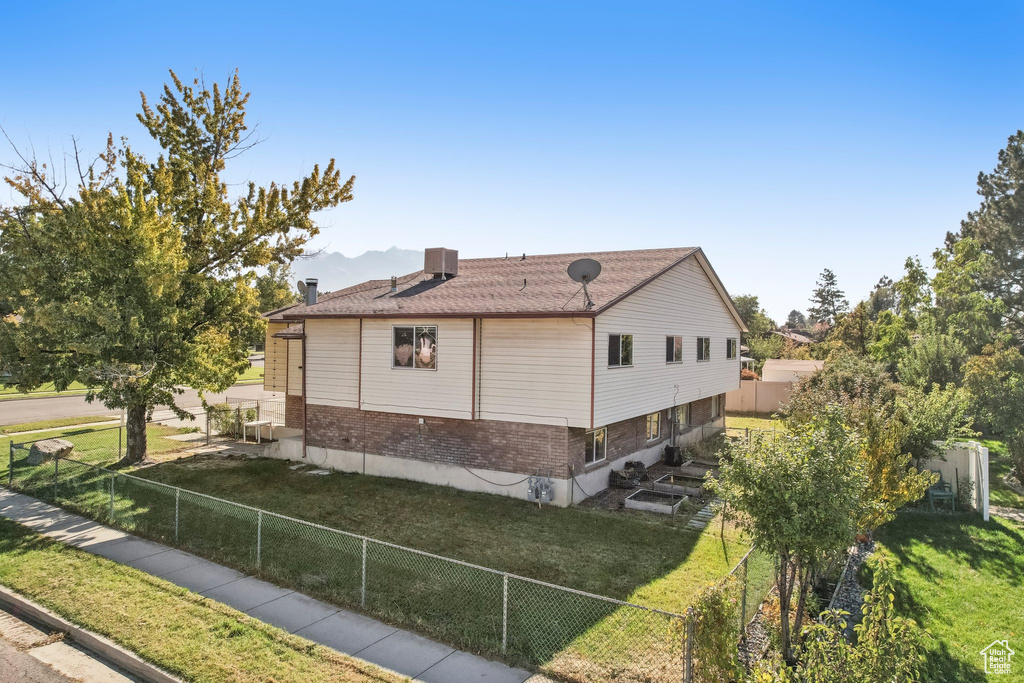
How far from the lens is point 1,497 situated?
15242 mm

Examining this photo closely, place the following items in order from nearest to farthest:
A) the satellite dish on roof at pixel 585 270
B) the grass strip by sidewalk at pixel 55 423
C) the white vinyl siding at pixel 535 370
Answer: the white vinyl siding at pixel 535 370, the satellite dish on roof at pixel 585 270, the grass strip by sidewalk at pixel 55 423

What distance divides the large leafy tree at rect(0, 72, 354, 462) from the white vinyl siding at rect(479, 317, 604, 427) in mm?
9013

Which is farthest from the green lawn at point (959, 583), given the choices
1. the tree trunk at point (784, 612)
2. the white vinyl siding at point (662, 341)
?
the white vinyl siding at point (662, 341)

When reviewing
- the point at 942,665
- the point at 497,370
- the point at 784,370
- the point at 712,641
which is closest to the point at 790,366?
the point at 784,370

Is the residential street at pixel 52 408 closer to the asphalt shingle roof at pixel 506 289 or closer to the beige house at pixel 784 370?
the asphalt shingle roof at pixel 506 289

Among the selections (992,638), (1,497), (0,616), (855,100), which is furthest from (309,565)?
(855,100)

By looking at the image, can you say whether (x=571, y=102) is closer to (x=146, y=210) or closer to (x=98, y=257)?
(x=146, y=210)

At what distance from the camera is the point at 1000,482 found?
1961cm

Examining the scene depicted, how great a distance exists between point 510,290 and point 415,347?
3.24 metres

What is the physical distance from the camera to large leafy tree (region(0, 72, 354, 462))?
15992 mm

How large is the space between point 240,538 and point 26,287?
397 inches

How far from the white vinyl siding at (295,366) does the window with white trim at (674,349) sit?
13.0 metres

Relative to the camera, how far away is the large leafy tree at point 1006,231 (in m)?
40.5

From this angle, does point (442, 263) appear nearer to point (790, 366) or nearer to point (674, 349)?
point (674, 349)
